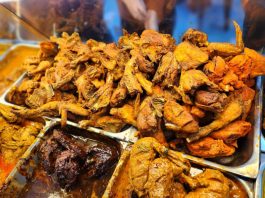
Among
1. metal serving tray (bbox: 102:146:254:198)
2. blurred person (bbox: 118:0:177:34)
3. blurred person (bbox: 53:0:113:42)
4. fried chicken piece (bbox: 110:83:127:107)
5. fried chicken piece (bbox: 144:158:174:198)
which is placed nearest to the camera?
fried chicken piece (bbox: 144:158:174:198)

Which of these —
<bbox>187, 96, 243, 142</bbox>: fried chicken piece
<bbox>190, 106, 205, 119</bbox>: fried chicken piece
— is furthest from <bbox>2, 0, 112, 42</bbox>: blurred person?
<bbox>187, 96, 243, 142</bbox>: fried chicken piece

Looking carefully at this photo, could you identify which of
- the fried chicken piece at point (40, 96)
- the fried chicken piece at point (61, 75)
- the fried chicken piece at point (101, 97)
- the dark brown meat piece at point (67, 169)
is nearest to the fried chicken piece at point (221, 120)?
the fried chicken piece at point (101, 97)

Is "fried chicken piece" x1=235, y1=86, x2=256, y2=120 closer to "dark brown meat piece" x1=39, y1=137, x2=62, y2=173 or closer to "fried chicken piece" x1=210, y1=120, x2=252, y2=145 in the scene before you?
"fried chicken piece" x1=210, y1=120, x2=252, y2=145

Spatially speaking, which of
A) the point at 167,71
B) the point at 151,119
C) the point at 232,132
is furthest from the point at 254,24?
the point at 151,119

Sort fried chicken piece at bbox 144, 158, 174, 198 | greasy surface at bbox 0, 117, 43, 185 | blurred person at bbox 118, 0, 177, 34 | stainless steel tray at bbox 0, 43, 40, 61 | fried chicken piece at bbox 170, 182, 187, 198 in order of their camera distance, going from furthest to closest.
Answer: stainless steel tray at bbox 0, 43, 40, 61, blurred person at bbox 118, 0, 177, 34, greasy surface at bbox 0, 117, 43, 185, fried chicken piece at bbox 170, 182, 187, 198, fried chicken piece at bbox 144, 158, 174, 198

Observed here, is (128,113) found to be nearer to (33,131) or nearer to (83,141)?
(83,141)

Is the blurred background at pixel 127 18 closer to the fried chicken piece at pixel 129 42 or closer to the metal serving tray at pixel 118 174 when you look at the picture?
the fried chicken piece at pixel 129 42

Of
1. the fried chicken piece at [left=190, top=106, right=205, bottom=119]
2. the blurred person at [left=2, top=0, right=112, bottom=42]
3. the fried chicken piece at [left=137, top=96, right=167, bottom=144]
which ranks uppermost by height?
the blurred person at [left=2, top=0, right=112, bottom=42]
